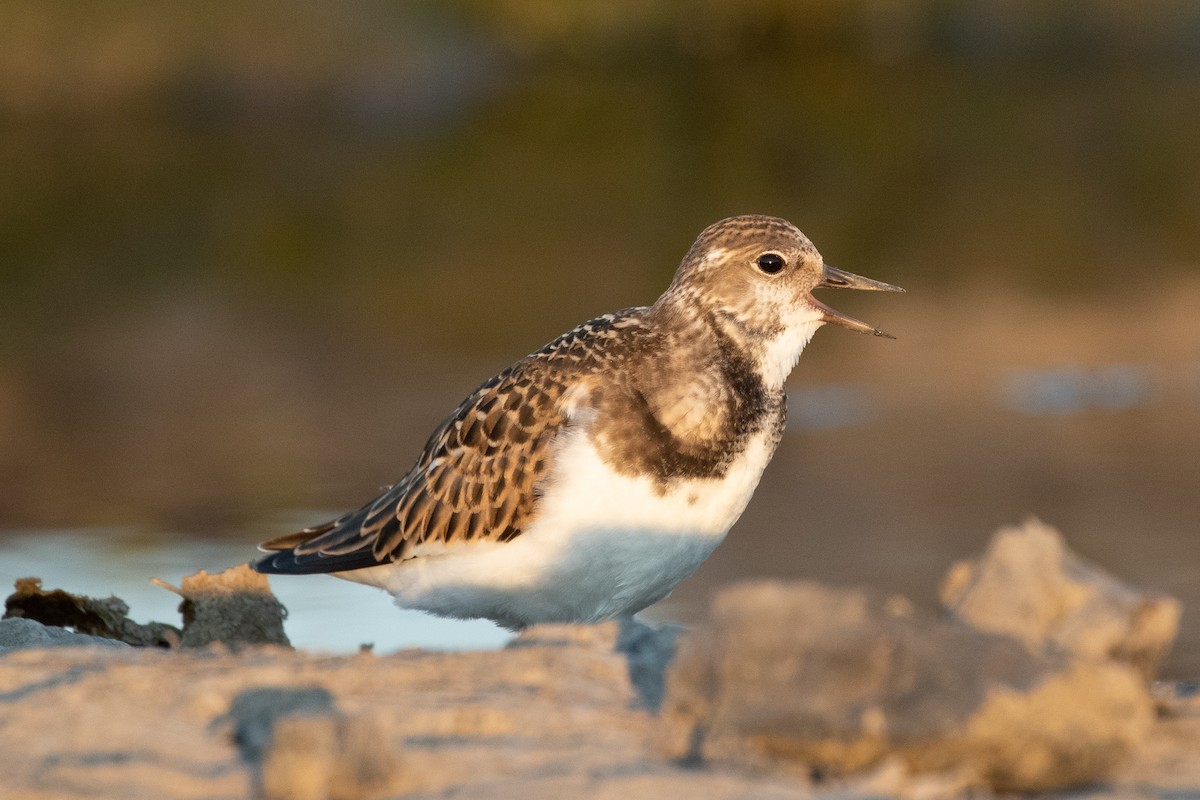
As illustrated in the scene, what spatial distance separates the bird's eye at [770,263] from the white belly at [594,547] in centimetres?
64

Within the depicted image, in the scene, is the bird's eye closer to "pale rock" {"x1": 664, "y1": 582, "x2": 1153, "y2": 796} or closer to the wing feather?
the wing feather

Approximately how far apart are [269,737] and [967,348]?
12485 millimetres

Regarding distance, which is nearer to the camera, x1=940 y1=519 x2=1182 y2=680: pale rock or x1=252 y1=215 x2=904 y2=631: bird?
x1=940 y1=519 x2=1182 y2=680: pale rock

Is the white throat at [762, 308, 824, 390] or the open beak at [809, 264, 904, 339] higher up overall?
the open beak at [809, 264, 904, 339]

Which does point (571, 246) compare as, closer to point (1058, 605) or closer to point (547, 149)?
point (547, 149)

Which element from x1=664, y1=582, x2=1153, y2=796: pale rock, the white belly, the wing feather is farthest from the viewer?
the wing feather

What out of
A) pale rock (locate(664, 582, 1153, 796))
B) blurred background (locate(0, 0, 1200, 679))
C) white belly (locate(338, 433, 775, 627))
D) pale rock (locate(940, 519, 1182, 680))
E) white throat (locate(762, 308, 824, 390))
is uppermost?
blurred background (locate(0, 0, 1200, 679))

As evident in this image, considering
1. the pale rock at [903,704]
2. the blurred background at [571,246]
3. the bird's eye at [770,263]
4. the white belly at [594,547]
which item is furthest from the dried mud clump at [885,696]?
the blurred background at [571,246]

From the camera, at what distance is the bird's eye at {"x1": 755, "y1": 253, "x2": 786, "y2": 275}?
6879mm

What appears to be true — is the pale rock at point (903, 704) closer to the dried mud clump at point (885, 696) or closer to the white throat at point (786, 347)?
the dried mud clump at point (885, 696)

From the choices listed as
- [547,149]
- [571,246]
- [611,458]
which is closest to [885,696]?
[611,458]

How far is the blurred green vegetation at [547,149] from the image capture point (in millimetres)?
20484

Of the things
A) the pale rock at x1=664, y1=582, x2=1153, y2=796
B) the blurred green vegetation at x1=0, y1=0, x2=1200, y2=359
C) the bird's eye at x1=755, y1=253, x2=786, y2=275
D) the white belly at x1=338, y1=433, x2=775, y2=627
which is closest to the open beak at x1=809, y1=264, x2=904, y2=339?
the bird's eye at x1=755, y1=253, x2=786, y2=275

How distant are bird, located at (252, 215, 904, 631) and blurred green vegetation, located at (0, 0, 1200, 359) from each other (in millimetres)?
9568
